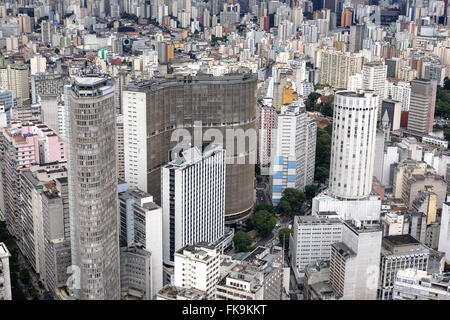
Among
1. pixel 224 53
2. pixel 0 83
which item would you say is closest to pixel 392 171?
pixel 0 83

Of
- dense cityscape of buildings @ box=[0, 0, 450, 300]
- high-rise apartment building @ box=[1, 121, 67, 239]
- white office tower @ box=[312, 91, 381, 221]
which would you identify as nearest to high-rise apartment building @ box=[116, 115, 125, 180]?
dense cityscape of buildings @ box=[0, 0, 450, 300]

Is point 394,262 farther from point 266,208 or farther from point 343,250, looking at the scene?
point 266,208

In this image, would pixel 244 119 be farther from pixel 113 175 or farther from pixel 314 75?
pixel 314 75

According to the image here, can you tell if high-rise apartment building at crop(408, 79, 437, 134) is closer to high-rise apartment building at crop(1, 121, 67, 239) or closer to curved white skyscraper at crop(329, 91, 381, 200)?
curved white skyscraper at crop(329, 91, 381, 200)

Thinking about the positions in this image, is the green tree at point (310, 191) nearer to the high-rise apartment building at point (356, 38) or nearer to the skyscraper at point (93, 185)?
the skyscraper at point (93, 185)

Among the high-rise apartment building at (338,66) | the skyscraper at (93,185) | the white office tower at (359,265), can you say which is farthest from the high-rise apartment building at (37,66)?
the white office tower at (359,265)
